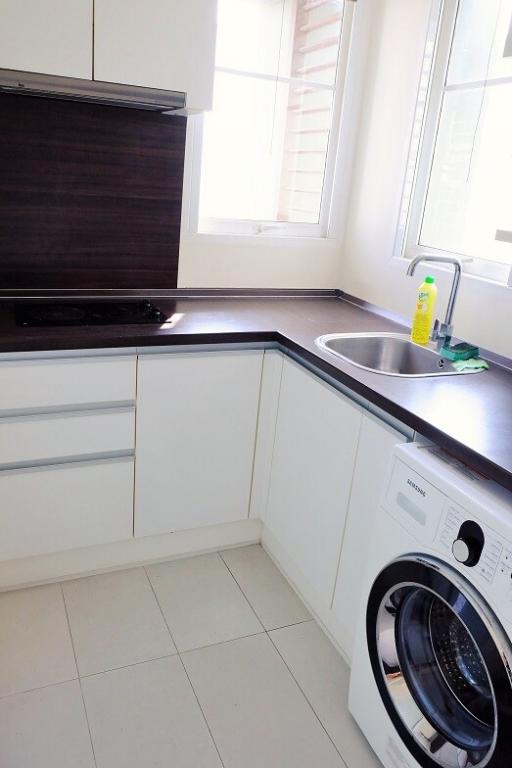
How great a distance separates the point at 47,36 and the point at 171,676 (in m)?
1.86

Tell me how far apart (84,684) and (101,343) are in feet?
3.20

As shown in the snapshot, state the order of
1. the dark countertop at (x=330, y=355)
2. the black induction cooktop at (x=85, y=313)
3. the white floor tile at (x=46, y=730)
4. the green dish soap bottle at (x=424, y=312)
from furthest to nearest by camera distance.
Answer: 1. the green dish soap bottle at (x=424, y=312)
2. the black induction cooktop at (x=85, y=313)
3. the white floor tile at (x=46, y=730)
4. the dark countertop at (x=330, y=355)

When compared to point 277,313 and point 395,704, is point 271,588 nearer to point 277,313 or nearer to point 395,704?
point 395,704

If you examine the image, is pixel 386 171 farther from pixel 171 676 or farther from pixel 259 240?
pixel 171 676

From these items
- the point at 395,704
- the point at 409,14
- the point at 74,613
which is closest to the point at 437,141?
the point at 409,14

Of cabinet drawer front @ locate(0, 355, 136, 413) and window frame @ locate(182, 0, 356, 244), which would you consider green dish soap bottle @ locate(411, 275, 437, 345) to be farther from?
cabinet drawer front @ locate(0, 355, 136, 413)

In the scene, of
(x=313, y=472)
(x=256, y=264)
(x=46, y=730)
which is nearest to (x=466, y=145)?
(x=256, y=264)

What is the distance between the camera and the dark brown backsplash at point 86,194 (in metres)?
2.09

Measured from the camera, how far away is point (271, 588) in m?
2.20

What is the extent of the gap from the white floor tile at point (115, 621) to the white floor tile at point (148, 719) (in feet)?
0.17

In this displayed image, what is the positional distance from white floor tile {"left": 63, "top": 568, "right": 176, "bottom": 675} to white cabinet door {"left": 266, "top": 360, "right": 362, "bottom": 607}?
513 mm

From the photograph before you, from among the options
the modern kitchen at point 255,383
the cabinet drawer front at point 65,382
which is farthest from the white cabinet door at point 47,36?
the cabinet drawer front at point 65,382

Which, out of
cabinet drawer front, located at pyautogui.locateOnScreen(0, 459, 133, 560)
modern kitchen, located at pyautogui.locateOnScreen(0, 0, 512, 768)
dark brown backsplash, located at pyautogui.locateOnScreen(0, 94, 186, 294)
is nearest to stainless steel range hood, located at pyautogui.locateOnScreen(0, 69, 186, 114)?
modern kitchen, located at pyautogui.locateOnScreen(0, 0, 512, 768)

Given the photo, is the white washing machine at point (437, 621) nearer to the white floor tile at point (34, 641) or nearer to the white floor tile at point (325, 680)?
the white floor tile at point (325, 680)
